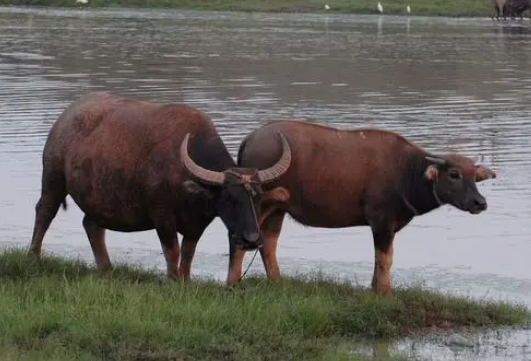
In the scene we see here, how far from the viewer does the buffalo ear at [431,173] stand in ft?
32.7

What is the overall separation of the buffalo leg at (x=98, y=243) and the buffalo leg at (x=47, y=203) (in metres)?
0.29

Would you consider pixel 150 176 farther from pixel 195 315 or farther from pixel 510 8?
pixel 510 8

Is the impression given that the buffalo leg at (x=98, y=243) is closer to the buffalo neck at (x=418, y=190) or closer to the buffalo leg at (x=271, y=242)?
the buffalo leg at (x=271, y=242)

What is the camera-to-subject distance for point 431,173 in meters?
9.98

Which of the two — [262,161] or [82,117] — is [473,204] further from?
[82,117]

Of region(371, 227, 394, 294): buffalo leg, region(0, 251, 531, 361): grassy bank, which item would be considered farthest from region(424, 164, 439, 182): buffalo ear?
region(0, 251, 531, 361): grassy bank

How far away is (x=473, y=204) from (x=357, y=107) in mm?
13634

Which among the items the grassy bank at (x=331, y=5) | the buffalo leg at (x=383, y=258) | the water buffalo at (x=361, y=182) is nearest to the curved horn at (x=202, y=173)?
the water buffalo at (x=361, y=182)

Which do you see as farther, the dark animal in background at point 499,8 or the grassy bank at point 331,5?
the grassy bank at point 331,5

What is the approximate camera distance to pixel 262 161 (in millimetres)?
10320

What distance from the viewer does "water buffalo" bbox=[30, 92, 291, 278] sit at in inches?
372

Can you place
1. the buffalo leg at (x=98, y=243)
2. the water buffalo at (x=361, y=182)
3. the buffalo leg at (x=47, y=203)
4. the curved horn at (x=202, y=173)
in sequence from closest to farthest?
the curved horn at (x=202, y=173), the water buffalo at (x=361, y=182), the buffalo leg at (x=98, y=243), the buffalo leg at (x=47, y=203)

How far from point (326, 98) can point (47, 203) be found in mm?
14434

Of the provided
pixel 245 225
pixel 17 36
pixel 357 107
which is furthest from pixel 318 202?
pixel 17 36
